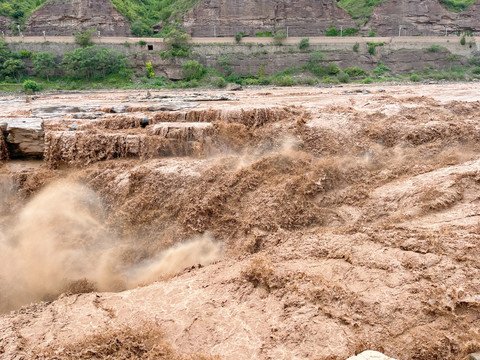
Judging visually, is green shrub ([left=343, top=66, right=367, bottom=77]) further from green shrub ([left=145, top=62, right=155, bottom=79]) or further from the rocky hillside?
green shrub ([left=145, top=62, right=155, bottom=79])

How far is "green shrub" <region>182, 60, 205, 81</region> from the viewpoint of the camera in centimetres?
3194

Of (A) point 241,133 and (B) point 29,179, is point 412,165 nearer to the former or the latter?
(A) point 241,133

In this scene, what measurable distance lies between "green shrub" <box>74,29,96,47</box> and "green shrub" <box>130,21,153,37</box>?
16.8 ft

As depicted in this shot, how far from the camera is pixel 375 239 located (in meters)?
5.17

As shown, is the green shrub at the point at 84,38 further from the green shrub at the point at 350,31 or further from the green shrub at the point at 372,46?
the green shrub at the point at 372,46

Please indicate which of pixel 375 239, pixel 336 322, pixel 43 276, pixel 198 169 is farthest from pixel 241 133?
pixel 336 322

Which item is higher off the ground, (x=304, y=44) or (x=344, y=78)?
(x=304, y=44)

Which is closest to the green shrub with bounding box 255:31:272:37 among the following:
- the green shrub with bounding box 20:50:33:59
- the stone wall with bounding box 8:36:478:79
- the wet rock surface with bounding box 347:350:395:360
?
the stone wall with bounding box 8:36:478:79

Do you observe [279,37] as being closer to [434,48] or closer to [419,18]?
[434,48]

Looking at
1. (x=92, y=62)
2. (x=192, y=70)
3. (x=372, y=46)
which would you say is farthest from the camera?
(x=372, y=46)

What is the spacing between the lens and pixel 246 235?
20.1 ft

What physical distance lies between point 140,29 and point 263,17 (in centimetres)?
1551

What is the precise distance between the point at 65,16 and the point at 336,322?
45406 millimetres

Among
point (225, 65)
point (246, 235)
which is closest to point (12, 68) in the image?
point (225, 65)
